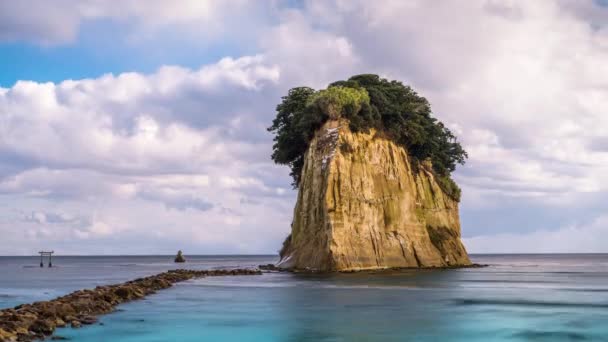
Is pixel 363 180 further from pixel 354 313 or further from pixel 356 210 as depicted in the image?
pixel 354 313

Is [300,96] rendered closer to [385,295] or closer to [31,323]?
[385,295]

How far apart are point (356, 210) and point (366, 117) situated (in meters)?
9.50

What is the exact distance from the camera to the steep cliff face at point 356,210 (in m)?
63.0

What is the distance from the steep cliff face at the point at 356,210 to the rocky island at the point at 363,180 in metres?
0.09

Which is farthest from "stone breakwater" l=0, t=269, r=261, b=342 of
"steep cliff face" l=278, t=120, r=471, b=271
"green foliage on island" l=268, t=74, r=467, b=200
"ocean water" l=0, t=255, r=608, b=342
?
"green foliage on island" l=268, t=74, r=467, b=200

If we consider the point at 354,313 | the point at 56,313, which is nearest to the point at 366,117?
the point at 354,313

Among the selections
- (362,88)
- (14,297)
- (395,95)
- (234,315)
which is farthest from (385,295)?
(395,95)

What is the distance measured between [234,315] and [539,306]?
49.9 ft

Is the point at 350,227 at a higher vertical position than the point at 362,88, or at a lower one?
lower

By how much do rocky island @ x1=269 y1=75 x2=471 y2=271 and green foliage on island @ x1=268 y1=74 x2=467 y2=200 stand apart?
0.35ft

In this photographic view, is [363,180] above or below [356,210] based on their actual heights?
above

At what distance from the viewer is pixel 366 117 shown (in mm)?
68750

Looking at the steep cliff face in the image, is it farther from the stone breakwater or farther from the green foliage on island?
the stone breakwater

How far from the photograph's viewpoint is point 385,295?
1587 inches
